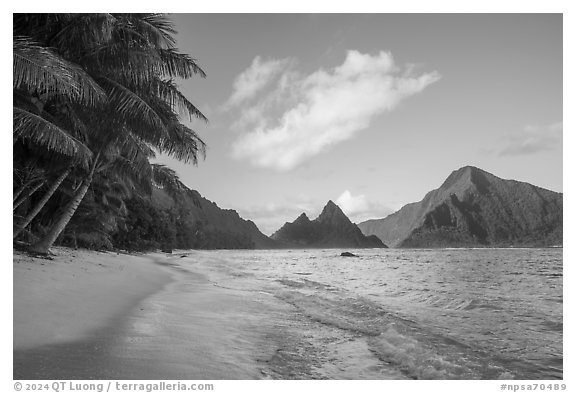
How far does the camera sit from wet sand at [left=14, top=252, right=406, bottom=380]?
3436 mm

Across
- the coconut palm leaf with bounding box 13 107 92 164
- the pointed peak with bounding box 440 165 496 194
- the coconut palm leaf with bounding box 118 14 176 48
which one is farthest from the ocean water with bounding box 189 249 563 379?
the coconut palm leaf with bounding box 118 14 176 48

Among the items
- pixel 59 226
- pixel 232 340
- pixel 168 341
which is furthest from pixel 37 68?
pixel 59 226

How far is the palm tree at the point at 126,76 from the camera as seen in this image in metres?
7.04

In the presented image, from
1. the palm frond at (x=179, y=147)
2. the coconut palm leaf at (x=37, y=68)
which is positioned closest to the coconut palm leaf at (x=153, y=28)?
the palm frond at (x=179, y=147)

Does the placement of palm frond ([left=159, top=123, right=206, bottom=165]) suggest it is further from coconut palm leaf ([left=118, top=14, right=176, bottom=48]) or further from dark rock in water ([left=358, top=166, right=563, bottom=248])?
dark rock in water ([left=358, top=166, right=563, bottom=248])

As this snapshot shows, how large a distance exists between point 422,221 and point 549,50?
179961 millimetres

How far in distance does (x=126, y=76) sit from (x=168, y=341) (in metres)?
6.47

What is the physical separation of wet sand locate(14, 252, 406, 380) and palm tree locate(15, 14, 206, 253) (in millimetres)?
2948

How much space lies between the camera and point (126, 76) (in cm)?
813
